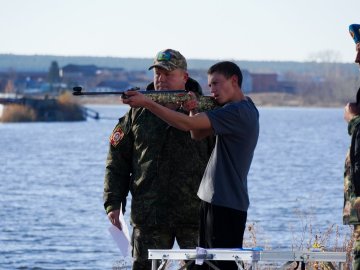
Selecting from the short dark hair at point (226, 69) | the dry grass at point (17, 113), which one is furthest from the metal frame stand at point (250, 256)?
the dry grass at point (17, 113)

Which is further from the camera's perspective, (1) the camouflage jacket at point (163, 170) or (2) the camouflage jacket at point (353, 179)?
(1) the camouflage jacket at point (163, 170)

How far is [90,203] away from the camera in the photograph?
3152 centimetres

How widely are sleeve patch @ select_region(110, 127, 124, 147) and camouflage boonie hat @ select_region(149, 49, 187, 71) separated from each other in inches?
19.6

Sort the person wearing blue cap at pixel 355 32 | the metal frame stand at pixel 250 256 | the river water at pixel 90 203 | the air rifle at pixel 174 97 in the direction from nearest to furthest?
the metal frame stand at pixel 250 256 → the person wearing blue cap at pixel 355 32 → the air rifle at pixel 174 97 → the river water at pixel 90 203

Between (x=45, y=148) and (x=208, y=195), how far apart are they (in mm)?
64058

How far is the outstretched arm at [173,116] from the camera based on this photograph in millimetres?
8508

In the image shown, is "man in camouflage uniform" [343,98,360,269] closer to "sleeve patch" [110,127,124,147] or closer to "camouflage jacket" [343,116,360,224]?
"camouflage jacket" [343,116,360,224]

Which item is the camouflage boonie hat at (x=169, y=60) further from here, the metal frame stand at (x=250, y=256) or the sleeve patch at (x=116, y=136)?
the metal frame stand at (x=250, y=256)

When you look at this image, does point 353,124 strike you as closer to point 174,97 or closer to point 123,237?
point 174,97

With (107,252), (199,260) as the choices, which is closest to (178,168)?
(199,260)

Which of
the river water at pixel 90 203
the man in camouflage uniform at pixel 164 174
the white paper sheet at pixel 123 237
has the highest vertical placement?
the man in camouflage uniform at pixel 164 174

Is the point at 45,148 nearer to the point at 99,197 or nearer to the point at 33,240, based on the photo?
the point at 99,197

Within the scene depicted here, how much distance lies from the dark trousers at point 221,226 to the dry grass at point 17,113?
112m

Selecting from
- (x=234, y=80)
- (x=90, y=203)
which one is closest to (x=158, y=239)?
(x=234, y=80)
